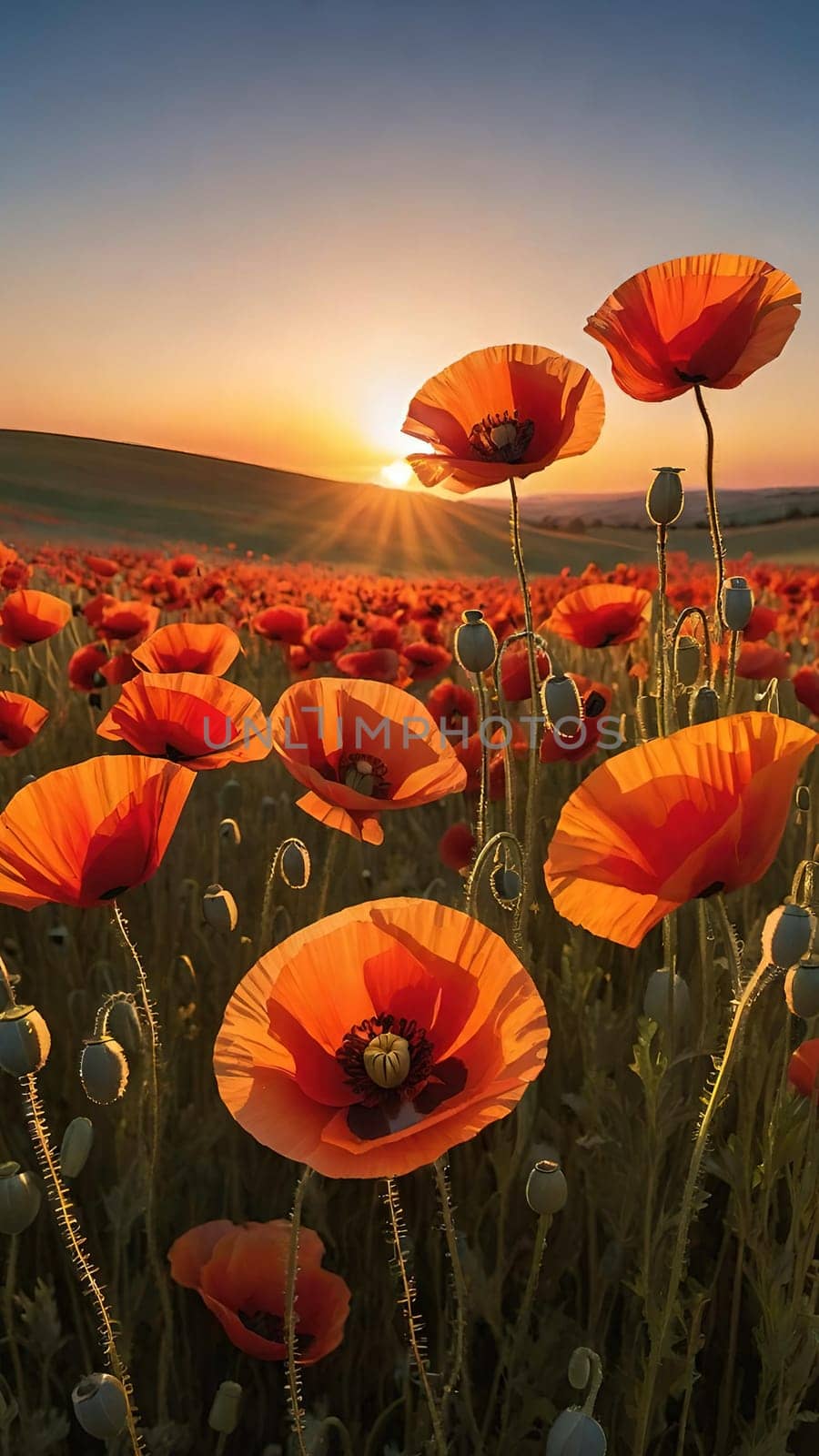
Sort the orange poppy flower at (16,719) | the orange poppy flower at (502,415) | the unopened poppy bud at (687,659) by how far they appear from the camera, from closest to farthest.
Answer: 1. the orange poppy flower at (502,415)
2. the unopened poppy bud at (687,659)
3. the orange poppy flower at (16,719)

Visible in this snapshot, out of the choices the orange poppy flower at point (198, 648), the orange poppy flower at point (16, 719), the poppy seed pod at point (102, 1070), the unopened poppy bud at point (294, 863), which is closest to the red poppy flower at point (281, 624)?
the orange poppy flower at point (198, 648)

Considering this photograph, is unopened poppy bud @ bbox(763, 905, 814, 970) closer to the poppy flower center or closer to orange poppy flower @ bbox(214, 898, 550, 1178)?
orange poppy flower @ bbox(214, 898, 550, 1178)

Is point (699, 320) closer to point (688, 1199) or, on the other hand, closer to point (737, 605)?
point (737, 605)

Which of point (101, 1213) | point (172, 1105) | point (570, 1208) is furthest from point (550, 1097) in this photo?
point (101, 1213)

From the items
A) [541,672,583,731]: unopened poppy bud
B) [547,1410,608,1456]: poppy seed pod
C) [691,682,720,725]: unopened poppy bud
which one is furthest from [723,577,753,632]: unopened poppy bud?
[547,1410,608,1456]: poppy seed pod

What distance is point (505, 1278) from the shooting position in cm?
181

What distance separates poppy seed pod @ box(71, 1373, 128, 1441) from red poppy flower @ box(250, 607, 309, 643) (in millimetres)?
2897

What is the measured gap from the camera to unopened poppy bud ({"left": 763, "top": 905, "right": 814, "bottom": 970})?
108cm

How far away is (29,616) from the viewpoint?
3.22 meters

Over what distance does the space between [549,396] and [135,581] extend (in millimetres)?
4855

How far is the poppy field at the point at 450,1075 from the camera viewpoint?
105cm

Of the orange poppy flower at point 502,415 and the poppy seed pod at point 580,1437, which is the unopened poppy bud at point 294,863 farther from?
the poppy seed pod at point 580,1437

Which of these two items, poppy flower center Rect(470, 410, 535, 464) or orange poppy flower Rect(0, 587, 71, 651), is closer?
poppy flower center Rect(470, 410, 535, 464)

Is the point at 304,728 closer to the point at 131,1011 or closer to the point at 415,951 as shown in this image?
the point at 131,1011
